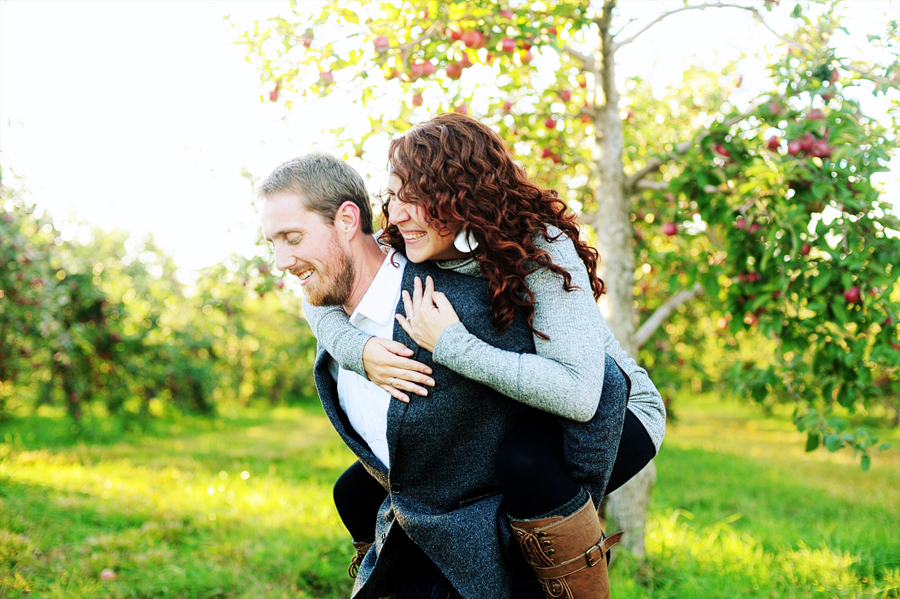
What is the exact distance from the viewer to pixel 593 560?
1.54m

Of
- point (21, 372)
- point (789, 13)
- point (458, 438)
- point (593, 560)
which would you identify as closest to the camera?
point (593, 560)

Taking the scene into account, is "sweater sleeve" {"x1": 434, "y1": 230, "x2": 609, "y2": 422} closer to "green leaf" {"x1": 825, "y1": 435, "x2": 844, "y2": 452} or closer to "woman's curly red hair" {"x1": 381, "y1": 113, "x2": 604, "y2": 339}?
"woman's curly red hair" {"x1": 381, "y1": 113, "x2": 604, "y2": 339}

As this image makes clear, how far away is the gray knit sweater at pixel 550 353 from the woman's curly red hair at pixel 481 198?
0.10 feet

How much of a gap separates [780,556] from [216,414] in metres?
7.88

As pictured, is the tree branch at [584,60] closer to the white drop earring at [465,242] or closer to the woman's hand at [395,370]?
the white drop earring at [465,242]

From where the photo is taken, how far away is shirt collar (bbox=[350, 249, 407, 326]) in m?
1.77

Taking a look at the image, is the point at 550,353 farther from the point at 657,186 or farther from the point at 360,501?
the point at 657,186

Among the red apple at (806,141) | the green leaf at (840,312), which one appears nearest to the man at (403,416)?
the green leaf at (840,312)

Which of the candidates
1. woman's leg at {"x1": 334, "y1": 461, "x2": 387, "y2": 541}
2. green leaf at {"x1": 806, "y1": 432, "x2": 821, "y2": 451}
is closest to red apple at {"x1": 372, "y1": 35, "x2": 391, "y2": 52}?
woman's leg at {"x1": 334, "y1": 461, "x2": 387, "y2": 541}

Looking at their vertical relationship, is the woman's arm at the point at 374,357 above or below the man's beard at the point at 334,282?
below

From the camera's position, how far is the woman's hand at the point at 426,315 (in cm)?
156

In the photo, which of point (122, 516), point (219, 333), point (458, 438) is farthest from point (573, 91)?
point (219, 333)

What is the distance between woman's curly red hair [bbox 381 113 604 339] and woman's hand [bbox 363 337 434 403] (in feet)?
0.72

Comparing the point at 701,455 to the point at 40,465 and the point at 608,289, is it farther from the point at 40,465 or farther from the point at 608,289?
the point at 40,465
